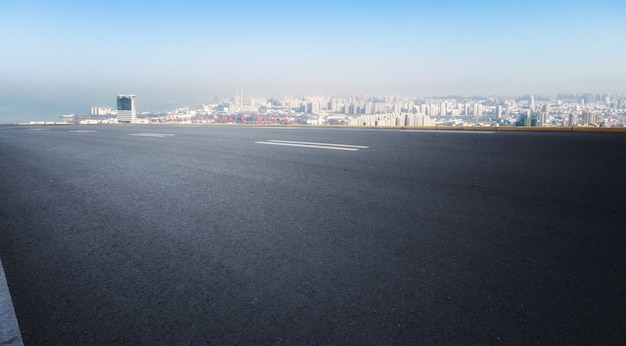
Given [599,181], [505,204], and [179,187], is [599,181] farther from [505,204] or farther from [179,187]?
[179,187]

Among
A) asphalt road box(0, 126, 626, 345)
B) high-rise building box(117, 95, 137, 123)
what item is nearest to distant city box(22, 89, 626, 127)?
high-rise building box(117, 95, 137, 123)

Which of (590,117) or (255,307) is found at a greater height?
Result: (590,117)

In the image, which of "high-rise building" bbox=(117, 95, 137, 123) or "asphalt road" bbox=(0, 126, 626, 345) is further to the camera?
"high-rise building" bbox=(117, 95, 137, 123)

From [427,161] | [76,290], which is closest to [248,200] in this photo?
[76,290]

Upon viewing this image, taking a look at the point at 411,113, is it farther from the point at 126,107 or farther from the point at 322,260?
the point at 126,107

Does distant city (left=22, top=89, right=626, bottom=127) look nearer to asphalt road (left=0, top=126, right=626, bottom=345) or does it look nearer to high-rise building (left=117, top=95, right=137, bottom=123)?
high-rise building (left=117, top=95, right=137, bottom=123)

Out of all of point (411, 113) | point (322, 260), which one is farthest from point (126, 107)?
point (322, 260)

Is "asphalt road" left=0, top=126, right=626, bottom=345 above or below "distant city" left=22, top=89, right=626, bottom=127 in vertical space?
below

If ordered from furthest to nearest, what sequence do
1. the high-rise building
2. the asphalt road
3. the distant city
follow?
the high-rise building
the distant city
the asphalt road
